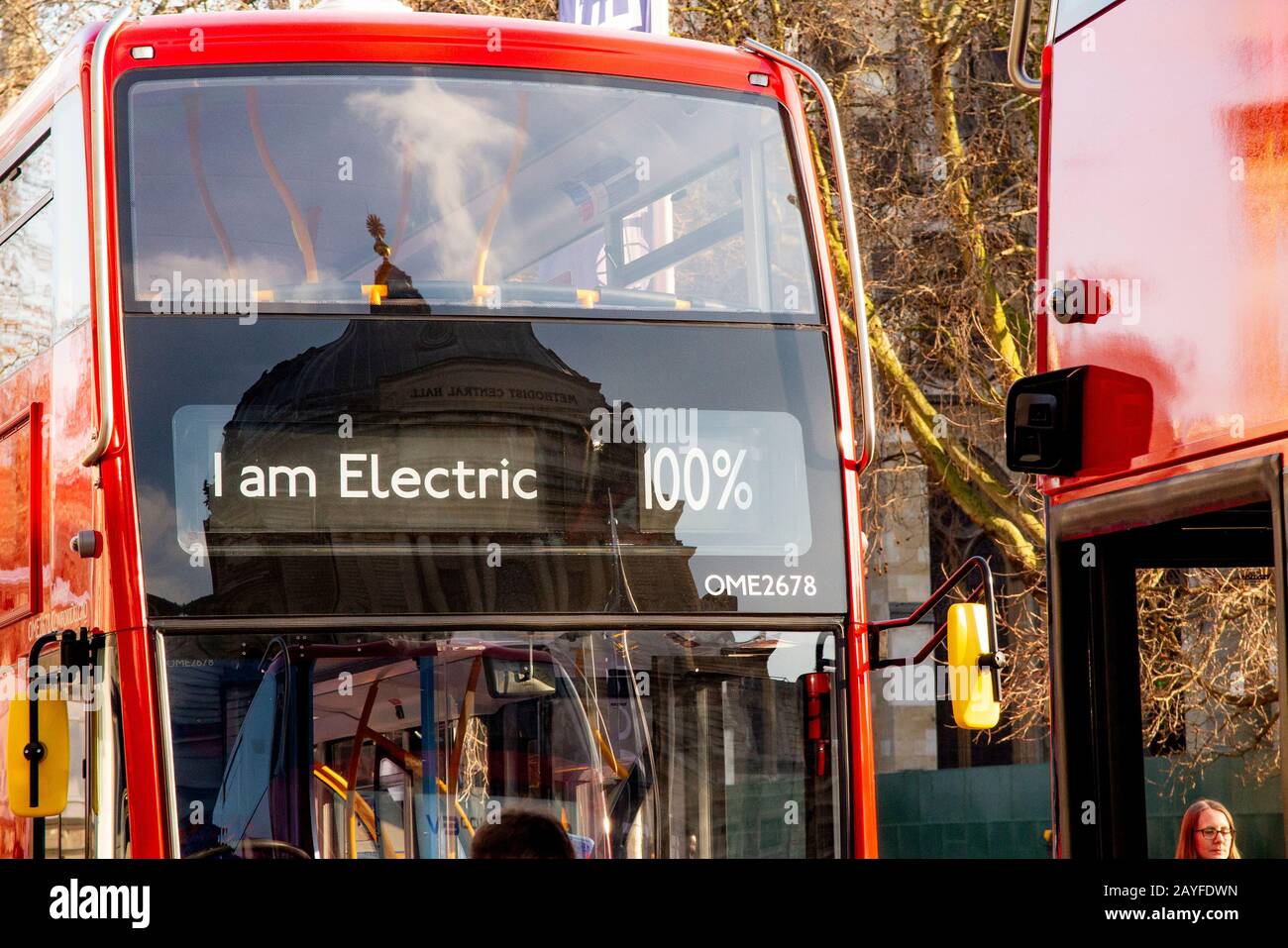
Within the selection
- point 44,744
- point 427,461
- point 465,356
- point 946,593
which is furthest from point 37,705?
point 946,593

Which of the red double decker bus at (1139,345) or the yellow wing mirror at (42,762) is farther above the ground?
the red double decker bus at (1139,345)

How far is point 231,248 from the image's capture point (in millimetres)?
5719

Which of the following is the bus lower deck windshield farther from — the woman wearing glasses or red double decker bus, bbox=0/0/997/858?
the woman wearing glasses

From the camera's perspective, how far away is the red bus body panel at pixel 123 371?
17.5ft

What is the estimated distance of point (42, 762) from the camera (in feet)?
17.5

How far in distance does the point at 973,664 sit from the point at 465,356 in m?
1.89

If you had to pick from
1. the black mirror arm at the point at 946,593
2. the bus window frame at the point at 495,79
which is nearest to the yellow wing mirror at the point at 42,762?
the bus window frame at the point at 495,79

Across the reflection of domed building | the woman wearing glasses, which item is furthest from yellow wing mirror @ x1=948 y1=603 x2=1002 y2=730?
the woman wearing glasses

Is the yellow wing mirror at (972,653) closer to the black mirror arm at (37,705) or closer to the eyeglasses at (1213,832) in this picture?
the eyeglasses at (1213,832)

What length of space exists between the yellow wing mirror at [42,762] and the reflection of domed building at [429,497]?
676 mm

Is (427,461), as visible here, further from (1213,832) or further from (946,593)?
(1213,832)

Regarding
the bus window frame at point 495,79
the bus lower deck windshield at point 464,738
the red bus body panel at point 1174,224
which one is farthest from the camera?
the bus window frame at point 495,79

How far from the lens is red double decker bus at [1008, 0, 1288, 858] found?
288 centimetres
